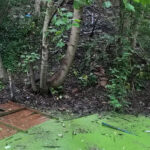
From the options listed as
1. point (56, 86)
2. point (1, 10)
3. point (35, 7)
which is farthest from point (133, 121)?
point (35, 7)

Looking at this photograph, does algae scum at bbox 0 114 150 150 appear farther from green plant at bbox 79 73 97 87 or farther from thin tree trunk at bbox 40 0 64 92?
green plant at bbox 79 73 97 87

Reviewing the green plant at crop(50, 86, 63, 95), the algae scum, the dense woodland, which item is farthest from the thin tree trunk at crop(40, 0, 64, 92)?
the algae scum

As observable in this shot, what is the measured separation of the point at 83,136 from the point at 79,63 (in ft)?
8.50

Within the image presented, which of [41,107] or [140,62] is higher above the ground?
[140,62]

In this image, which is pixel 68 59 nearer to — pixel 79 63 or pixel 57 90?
pixel 57 90

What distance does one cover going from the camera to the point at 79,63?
479 cm

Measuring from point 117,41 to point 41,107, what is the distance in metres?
2.12

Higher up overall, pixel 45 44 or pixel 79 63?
pixel 45 44

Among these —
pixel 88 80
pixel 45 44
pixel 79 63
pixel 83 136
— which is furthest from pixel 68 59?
pixel 83 136

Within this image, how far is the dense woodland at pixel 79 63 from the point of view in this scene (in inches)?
131

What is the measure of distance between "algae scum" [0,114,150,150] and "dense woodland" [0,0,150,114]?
1.43 feet

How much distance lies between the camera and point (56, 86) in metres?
3.63

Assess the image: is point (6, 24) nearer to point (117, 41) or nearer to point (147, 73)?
point (117, 41)

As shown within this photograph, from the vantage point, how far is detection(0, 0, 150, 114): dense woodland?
3328 mm
